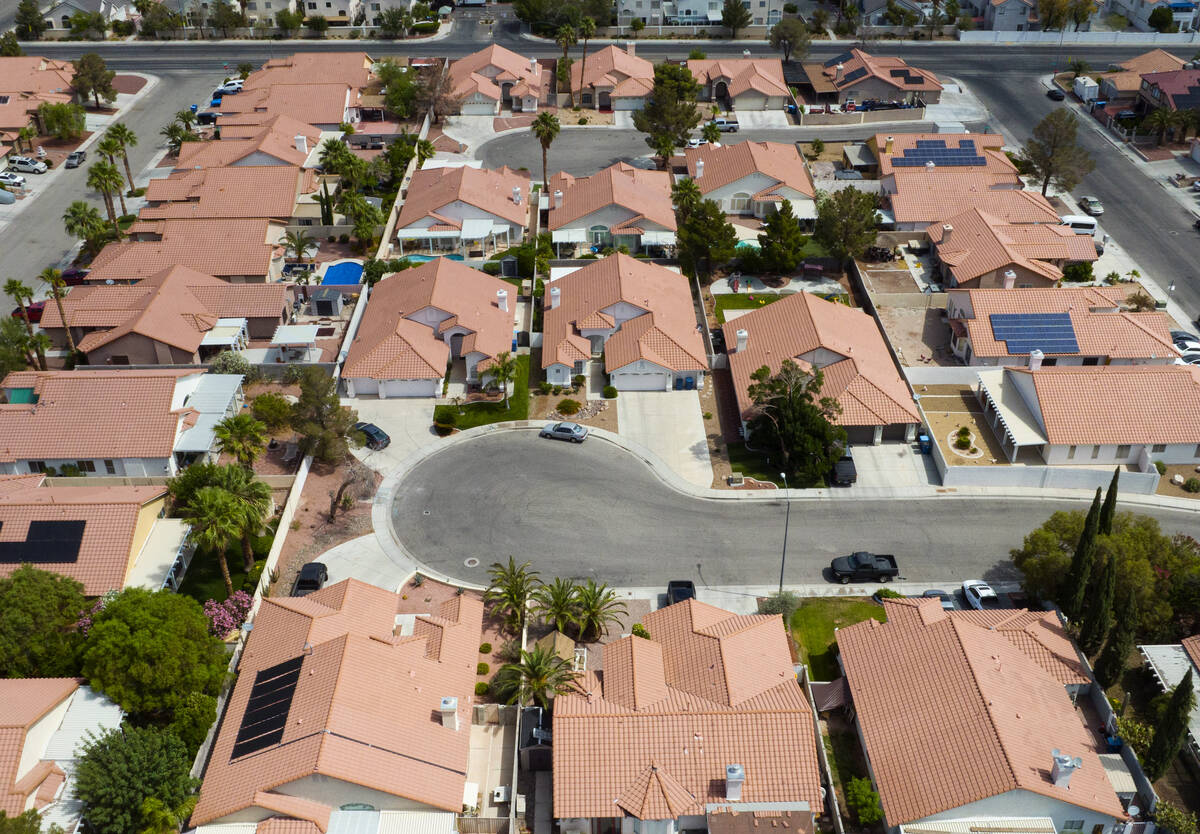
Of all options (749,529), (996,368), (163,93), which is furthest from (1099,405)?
(163,93)

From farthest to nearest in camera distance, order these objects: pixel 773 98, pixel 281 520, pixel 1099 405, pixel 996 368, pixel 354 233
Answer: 1. pixel 773 98
2. pixel 354 233
3. pixel 996 368
4. pixel 1099 405
5. pixel 281 520

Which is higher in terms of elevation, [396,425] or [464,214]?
[464,214]

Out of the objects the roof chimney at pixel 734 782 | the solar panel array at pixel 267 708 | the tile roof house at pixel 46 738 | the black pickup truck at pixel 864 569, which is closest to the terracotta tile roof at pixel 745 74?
the black pickup truck at pixel 864 569

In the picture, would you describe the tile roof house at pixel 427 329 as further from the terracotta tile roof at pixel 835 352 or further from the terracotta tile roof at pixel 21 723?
the terracotta tile roof at pixel 21 723

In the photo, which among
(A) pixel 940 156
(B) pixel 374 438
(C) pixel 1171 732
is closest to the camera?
(C) pixel 1171 732

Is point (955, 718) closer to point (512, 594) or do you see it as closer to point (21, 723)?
point (512, 594)

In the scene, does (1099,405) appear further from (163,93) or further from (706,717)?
(163,93)

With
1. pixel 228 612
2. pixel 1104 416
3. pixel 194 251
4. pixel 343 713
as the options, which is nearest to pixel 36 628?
pixel 228 612
